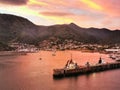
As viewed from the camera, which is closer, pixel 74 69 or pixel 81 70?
pixel 74 69

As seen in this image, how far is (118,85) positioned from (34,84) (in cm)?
1587

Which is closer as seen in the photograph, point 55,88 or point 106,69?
point 55,88

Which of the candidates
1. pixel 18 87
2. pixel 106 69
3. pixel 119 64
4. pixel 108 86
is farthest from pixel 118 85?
pixel 119 64

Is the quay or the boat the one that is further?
the boat

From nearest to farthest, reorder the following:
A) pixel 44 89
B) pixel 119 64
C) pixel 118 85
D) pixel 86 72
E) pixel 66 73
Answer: pixel 44 89, pixel 118 85, pixel 66 73, pixel 86 72, pixel 119 64

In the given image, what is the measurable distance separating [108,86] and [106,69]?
Result: 1056 inches

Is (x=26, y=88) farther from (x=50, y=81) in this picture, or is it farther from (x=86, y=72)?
(x=86, y=72)

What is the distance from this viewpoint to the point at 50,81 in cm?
5900

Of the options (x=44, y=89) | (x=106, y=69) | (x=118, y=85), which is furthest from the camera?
(x=106, y=69)

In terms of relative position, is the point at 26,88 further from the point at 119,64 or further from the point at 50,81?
the point at 119,64

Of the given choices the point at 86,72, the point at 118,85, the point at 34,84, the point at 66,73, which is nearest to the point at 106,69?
the point at 86,72

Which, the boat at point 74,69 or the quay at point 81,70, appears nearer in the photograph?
the quay at point 81,70

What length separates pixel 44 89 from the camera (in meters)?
51.3

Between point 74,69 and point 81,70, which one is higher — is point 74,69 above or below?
above
